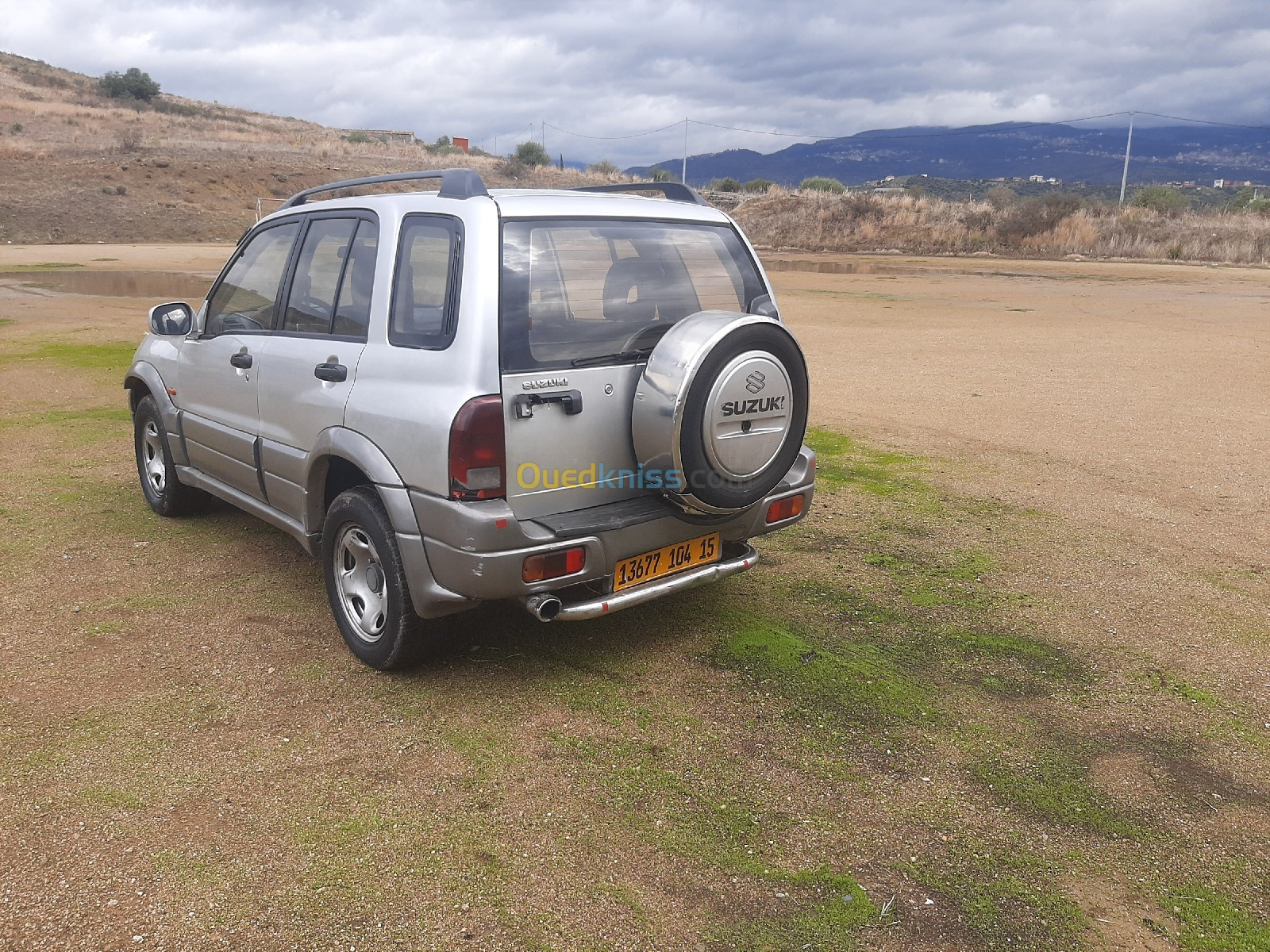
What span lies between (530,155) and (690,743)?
71.1 metres

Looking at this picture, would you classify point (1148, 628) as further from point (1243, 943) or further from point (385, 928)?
point (385, 928)

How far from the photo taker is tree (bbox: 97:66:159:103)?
80500 mm

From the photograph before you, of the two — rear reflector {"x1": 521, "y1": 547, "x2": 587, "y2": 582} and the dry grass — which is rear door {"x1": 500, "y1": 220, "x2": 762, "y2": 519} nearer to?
rear reflector {"x1": 521, "y1": 547, "x2": 587, "y2": 582}

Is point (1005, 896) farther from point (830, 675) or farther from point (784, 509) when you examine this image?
point (784, 509)

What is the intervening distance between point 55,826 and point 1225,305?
73.1ft

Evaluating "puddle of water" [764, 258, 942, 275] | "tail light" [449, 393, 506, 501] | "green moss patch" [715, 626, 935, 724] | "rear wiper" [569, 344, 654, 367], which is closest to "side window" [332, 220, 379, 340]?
"tail light" [449, 393, 506, 501]

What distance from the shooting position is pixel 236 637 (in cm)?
446

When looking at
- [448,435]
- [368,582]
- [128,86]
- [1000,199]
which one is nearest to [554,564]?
[448,435]

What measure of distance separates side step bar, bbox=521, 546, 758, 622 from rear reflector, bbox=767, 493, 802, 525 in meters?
0.24

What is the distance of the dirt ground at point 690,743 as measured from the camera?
2740 millimetres

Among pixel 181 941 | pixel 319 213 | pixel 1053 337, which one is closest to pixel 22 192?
pixel 1053 337

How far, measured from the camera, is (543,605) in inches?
144

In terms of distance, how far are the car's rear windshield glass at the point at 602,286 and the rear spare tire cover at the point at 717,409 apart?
21cm

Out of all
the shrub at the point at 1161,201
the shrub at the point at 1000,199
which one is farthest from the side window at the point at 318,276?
the shrub at the point at 1161,201
